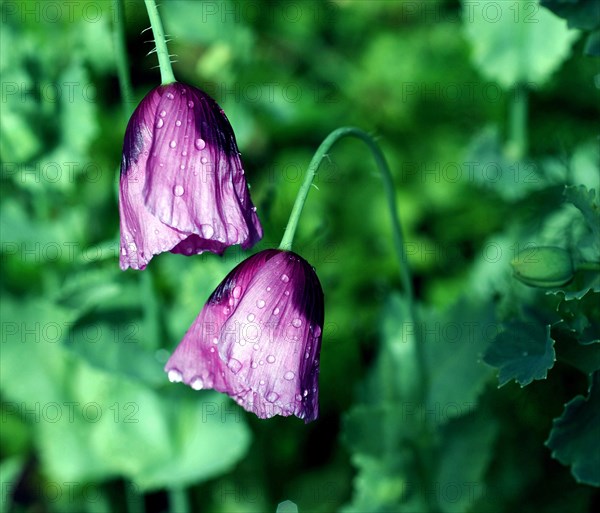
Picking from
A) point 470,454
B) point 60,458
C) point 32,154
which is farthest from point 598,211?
point 60,458

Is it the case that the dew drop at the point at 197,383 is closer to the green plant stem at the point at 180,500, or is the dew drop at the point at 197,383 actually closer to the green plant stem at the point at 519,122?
the green plant stem at the point at 180,500

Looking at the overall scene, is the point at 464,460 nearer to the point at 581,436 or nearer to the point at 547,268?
the point at 581,436

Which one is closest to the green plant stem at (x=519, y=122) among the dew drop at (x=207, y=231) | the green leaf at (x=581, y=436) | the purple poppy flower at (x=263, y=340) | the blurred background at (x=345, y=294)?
the blurred background at (x=345, y=294)

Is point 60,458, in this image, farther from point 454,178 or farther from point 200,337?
point 454,178

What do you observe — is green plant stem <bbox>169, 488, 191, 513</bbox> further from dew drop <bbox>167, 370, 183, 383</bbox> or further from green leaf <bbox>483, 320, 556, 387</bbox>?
green leaf <bbox>483, 320, 556, 387</bbox>

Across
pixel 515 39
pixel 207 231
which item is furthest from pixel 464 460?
pixel 515 39

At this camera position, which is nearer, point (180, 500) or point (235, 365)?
point (235, 365)

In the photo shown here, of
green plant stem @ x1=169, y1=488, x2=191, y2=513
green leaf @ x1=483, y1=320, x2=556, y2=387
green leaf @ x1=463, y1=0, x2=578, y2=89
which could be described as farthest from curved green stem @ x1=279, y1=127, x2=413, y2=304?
green plant stem @ x1=169, y1=488, x2=191, y2=513
